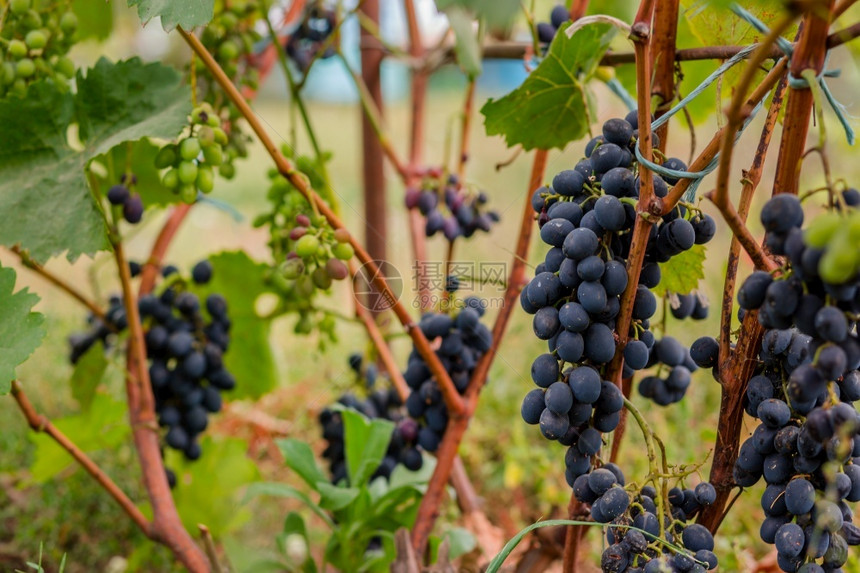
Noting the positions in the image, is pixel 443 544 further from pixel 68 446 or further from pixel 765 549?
pixel 765 549

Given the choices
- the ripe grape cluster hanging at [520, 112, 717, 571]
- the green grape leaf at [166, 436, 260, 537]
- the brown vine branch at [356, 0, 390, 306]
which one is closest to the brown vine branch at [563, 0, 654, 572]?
the ripe grape cluster hanging at [520, 112, 717, 571]

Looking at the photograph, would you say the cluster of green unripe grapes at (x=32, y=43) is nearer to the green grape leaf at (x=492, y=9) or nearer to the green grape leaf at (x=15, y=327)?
the green grape leaf at (x=15, y=327)

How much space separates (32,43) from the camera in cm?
99

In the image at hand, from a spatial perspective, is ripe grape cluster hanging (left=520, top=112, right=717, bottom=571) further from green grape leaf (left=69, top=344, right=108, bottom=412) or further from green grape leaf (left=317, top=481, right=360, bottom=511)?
green grape leaf (left=69, top=344, right=108, bottom=412)

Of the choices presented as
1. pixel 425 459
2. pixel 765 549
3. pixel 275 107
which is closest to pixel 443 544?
pixel 425 459

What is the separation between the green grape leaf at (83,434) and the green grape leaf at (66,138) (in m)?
0.48

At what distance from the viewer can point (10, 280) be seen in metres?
0.91

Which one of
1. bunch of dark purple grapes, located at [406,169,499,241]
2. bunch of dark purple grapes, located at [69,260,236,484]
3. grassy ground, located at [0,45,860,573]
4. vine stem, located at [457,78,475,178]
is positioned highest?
vine stem, located at [457,78,475,178]

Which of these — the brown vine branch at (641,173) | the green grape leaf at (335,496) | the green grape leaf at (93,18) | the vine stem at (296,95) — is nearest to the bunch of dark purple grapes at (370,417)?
the green grape leaf at (335,496)

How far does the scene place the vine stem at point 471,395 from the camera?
3.33 feet

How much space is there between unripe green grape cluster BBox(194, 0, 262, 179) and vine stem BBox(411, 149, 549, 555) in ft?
1.41

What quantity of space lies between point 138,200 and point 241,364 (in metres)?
0.51

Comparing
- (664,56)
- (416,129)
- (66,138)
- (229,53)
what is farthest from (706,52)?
(416,129)

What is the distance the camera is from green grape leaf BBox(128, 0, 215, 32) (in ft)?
2.58
